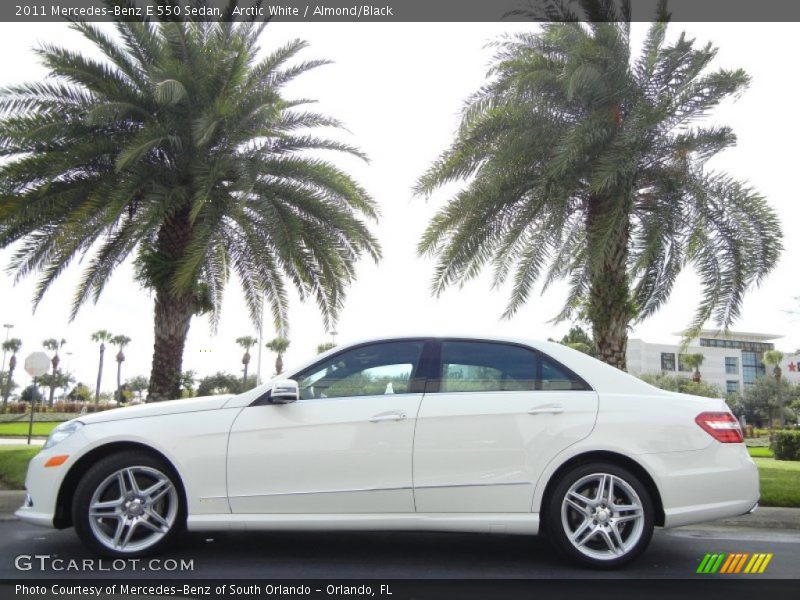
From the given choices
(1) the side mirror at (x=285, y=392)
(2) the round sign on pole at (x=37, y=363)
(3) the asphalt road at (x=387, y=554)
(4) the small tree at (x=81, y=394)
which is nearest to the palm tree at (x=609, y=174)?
(3) the asphalt road at (x=387, y=554)

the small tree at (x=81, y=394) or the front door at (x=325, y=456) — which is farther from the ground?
the small tree at (x=81, y=394)

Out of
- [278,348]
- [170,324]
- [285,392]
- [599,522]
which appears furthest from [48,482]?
[278,348]

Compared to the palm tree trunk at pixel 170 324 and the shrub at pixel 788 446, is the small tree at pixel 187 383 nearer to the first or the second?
the palm tree trunk at pixel 170 324

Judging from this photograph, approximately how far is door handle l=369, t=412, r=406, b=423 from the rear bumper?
1.61 meters

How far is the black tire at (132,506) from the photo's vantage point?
4.80 meters

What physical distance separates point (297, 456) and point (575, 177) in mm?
8441

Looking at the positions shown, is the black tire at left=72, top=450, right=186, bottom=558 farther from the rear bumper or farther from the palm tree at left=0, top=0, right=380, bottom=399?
the palm tree at left=0, top=0, right=380, bottom=399

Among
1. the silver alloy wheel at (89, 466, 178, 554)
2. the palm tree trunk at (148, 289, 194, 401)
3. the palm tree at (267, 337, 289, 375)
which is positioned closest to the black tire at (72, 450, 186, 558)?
the silver alloy wheel at (89, 466, 178, 554)

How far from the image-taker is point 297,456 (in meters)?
4.82

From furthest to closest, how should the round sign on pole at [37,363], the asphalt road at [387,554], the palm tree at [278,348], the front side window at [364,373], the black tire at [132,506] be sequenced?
the palm tree at [278,348] < the round sign on pole at [37,363] < the front side window at [364,373] < the black tire at [132,506] < the asphalt road at [387,554]

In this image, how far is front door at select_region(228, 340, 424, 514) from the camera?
475 cm

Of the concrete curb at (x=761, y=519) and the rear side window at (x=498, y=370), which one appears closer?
the rear side window at (x=498, y=370)

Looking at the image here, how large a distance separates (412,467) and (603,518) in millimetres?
1301

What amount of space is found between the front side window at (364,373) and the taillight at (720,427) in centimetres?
199
